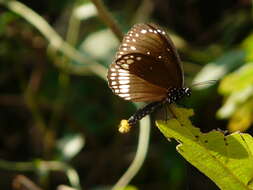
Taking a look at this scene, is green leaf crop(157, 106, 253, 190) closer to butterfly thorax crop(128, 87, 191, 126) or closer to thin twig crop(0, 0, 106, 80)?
butterfly thorax crop(128, 87, 191, 126)

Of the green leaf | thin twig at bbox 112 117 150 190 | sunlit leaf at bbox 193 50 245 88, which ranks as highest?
sunlit leaf at bbox 193 50 245 88

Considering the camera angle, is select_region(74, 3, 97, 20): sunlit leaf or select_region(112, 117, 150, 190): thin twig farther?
select_region(74, 3, 97, 20): sunlit leaf

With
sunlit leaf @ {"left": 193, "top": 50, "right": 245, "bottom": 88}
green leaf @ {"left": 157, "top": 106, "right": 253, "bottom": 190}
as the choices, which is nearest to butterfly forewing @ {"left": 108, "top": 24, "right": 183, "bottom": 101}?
green leaf @ {"left": 157, "top": 106, "right": 253, "bottom": 190}

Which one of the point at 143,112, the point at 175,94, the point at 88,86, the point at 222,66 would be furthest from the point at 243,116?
the point at 88,86

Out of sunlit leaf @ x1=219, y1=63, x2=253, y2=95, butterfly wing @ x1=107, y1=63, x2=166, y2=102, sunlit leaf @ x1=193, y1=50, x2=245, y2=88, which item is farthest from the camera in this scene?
sunlit leaf @ x1=193, y1=50, x2=245, y2=88

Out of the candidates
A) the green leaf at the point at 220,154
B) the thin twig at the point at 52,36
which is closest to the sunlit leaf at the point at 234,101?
the thin twig at the point at 52,36

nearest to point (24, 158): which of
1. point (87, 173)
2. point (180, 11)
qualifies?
point (87, 173)

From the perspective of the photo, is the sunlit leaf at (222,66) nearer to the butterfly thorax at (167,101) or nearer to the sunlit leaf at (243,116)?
the sunlit leaf at (243,116)

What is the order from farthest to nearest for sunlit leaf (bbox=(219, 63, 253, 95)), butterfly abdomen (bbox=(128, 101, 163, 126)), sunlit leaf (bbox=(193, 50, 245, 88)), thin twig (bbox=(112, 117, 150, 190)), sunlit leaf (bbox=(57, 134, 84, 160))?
sunlit leaf (bbox=(57, 134, 84, 160)) < sunlit leaf (bbox=(193, 50, 245, 88)) < sunlit leaf (bbox=(219, 63, 253, 95)) < thin twig (bbox=(112, 117, 150, 190)) < butterfly abdomen (bbox=(128, 101, 163, 126))
